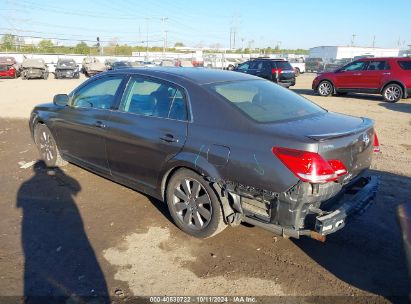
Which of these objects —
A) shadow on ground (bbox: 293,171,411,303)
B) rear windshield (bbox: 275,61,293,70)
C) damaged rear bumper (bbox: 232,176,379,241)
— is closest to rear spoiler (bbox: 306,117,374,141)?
damaged rear bumper (bbox: 232,176,379,241)

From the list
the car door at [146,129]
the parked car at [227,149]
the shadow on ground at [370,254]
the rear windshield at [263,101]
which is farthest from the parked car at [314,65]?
the car door at [146,129]

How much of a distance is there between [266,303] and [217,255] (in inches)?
30.5

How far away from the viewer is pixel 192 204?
3.77 m

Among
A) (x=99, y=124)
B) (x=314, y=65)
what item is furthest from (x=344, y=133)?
(x=314, y=65)

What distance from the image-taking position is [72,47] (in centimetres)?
7844

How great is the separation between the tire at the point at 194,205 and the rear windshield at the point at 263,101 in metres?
0.82

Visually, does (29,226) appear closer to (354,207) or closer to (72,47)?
(354,207)

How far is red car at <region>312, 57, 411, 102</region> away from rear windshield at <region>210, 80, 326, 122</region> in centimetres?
1225

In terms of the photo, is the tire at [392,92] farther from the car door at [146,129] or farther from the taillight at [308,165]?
the taillight at [308,165]

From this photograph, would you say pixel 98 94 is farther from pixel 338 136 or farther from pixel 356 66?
pixel 356 66

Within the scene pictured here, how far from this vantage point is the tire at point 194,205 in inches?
140

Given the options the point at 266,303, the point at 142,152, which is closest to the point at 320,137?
the point at 266,303

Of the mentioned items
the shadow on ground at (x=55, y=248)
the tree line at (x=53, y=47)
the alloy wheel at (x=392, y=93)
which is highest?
the tree line at (x=53, y=47)

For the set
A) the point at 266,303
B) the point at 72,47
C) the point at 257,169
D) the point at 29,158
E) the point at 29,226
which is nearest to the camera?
the point at 266,303
